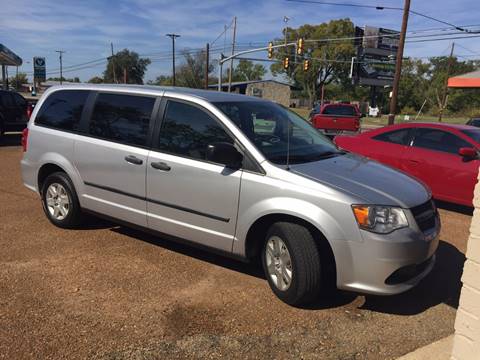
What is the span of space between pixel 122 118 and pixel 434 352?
3.63m

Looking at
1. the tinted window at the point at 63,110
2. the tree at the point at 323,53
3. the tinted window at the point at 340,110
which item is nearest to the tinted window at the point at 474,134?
the tinted window at the point at 63,110

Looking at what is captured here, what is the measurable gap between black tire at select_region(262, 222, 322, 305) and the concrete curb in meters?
0.83

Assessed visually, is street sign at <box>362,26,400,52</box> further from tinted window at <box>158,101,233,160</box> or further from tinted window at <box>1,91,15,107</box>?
tinted window at <box>158,101,233,160</box>

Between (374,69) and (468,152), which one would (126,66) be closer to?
(374,69)

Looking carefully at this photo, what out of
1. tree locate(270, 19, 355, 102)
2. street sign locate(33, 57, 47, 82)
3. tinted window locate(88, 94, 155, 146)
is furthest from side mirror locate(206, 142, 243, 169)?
tree locate(270, 19, 355, 102)

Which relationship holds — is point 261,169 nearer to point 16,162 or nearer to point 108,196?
point 108,196

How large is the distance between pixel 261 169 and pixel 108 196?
192 cm

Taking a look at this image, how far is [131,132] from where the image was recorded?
4.65 metres

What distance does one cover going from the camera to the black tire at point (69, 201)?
5.21 metres

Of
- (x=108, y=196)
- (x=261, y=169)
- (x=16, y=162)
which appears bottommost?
(x=16, y=162)

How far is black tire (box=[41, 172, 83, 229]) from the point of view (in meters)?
5.21

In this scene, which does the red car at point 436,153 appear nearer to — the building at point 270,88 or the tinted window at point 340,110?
the tinted window at point 340,110

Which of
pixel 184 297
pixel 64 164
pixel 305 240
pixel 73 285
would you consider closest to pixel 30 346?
pixel 73 285

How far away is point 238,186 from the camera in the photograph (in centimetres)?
387
